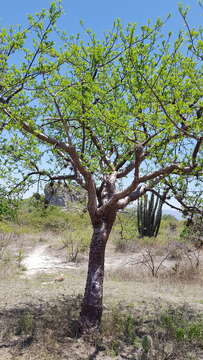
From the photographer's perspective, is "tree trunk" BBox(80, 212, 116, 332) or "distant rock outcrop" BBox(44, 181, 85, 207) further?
"distant rock outcrop" BBox(44, 181, 85, 207)

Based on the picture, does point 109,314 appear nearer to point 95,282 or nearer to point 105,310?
point 105,310

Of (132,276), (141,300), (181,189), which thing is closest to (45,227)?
(132,276)

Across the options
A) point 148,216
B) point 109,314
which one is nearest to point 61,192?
point 109,314

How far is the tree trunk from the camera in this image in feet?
21.1

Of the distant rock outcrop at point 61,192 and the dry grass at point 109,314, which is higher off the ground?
the distant rock outcrop at point 61,192

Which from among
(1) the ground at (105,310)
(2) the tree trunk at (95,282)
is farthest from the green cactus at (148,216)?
(2) the tree trunk at (95,282)

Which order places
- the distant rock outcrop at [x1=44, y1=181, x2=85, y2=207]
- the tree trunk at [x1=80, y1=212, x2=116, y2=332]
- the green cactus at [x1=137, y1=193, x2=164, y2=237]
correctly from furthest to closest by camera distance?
the green cactus at [x1=137, y1=193, x2=164, y2=237], the distant rock outcrop at [x1=44, y1=181, x2=85, y2=207], the tree trunk at [x1=80, y1=212, x2=116, y2=332]

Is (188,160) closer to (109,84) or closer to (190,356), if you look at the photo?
(109,84)

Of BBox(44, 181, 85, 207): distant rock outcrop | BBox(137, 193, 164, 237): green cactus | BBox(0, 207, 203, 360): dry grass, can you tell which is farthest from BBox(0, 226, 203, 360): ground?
BBox(137, 193, 164, 237): green cactus

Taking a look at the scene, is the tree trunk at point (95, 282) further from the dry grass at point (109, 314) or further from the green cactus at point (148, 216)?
the green cactus at point (148, 216)

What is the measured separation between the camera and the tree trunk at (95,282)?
643cm

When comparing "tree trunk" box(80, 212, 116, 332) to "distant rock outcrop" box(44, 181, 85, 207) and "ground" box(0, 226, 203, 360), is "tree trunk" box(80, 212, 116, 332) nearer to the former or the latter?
"ground" box(0, 226, 203, 360)

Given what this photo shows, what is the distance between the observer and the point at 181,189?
7.59 meters

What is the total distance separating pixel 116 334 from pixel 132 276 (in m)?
6.42
